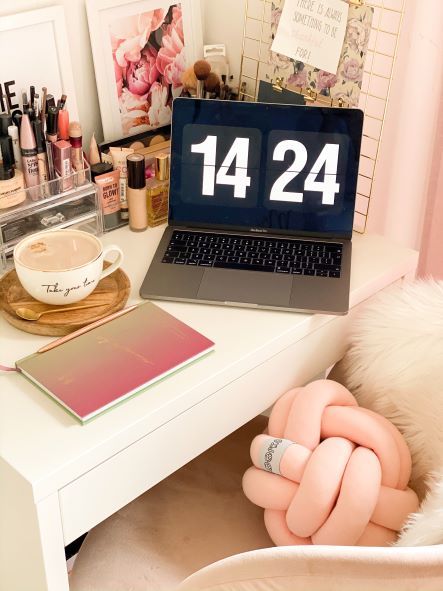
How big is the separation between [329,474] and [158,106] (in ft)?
2.80

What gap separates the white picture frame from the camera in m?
1.30

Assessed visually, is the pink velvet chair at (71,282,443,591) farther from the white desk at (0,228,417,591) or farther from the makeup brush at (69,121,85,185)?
the makeup brush at (69,121,85,185)

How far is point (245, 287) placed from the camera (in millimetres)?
1264

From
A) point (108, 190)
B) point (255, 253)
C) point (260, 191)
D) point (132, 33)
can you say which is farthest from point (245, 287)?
point (132, 33)

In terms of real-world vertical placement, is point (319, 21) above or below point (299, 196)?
above

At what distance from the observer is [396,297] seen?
4.02ft

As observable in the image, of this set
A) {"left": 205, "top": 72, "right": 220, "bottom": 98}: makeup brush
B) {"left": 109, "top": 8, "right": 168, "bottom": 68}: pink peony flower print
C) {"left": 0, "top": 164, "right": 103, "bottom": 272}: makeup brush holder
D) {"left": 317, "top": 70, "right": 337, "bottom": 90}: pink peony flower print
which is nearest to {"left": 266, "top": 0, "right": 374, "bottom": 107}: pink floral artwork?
{"left": 317, "top": 70, "right": 337, "bottom": 90}: pink peony flower print

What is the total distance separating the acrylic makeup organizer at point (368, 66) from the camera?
1392 mm

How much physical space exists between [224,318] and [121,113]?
1.75 feet

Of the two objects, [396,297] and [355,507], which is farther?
[396,297]

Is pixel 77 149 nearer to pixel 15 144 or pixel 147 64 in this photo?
pixel 15 144

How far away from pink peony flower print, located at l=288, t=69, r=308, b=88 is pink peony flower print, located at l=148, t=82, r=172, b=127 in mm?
254

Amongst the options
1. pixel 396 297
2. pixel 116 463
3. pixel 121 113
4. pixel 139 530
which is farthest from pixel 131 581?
pixel 121 113

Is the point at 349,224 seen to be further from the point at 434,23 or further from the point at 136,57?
the point at 136,57
